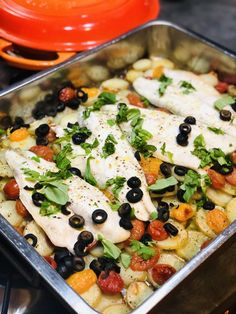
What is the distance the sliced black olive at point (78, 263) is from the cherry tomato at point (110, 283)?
7cm

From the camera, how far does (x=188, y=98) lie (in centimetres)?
215

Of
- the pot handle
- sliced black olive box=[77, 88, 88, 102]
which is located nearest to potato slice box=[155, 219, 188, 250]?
sliced black olive box=[77, 88, 88, 102]

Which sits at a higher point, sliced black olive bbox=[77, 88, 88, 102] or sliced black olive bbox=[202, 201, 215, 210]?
sliced black olive bbox=[77, 88, 88, 102]

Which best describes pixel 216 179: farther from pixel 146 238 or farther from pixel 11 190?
pixel 11 190

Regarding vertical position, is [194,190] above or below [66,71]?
below

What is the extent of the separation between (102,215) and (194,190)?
363mm

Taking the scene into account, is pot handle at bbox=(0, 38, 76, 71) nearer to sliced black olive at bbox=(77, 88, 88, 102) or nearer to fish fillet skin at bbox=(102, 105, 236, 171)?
sliced black olive at bbox=(77, 88, 88, 102)

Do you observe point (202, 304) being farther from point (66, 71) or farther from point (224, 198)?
point (66, 71)

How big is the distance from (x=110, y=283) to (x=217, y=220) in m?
0.45

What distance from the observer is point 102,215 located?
163cm

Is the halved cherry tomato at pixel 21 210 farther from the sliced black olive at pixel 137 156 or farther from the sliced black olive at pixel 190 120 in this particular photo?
the sliced black olive at pixel 190 120

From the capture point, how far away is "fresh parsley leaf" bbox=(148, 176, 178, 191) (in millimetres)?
1767

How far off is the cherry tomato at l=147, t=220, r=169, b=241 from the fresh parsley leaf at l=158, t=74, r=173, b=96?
716mm

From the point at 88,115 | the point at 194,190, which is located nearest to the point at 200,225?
the point at 194,190
